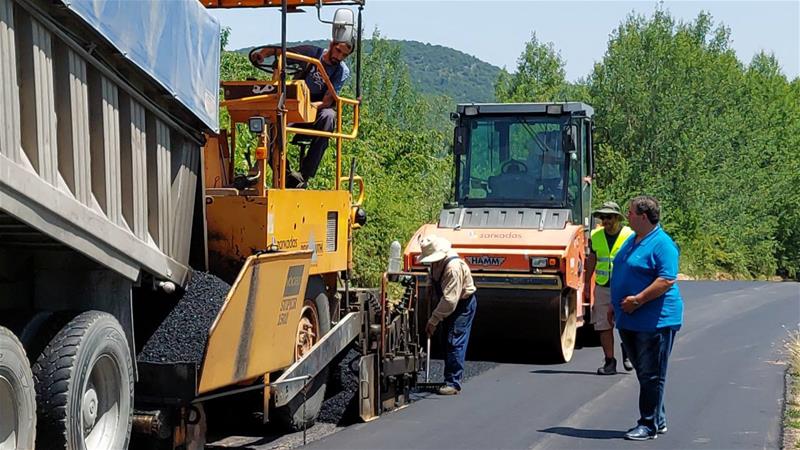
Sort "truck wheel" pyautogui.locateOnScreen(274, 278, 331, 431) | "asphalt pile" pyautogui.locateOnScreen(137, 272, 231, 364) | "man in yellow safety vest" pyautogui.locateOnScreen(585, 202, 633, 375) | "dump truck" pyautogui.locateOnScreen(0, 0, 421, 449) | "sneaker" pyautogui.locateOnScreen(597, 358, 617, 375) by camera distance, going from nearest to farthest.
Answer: "dump truck" pyautogui.locateOnScreen(0, 0, 421, 449), "asphalt pile" pyautogui.locateOnScreen(137, 272, 231, 364), "truck wheel" pyautogui.locateOnScreen(274, 278, 331, 431), "sneaker" pyautogui.locateOnScreen(597, 358, 617, 375), "man in yellow safety vest" pyautogui.locateOnScreen(585, 202, 633, 375)

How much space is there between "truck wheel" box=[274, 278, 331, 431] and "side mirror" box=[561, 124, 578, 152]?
203 inches

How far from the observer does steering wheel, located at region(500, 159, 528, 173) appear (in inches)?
551

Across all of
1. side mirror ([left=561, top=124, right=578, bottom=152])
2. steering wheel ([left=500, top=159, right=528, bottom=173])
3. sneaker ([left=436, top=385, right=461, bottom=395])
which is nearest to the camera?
sneaker ([left=436, top=385, right=461, bottom=395])

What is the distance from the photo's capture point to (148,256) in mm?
6703

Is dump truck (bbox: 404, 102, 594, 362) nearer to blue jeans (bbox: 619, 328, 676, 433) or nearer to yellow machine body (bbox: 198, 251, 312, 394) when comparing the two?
blue jeans (bbox: 619, 328, 676, 433)

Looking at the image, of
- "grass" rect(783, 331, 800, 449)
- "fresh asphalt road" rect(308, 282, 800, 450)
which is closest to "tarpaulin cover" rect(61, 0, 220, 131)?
"fresh asphalt road" rect(308, 282, 800, 450)

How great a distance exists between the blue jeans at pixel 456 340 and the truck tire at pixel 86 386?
470cm

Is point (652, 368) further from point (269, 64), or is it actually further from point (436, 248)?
point (269, 64)

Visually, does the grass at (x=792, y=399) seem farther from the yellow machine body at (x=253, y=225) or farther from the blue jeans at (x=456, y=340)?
the yellow machine body at (x=253, y=225)

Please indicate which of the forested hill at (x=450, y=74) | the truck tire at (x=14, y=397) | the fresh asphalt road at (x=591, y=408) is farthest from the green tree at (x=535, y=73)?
the forested hill at (x=450, y=74)

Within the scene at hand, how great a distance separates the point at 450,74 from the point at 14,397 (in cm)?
18106

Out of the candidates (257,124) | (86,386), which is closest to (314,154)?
(257,124)

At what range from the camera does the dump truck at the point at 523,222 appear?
503 inches

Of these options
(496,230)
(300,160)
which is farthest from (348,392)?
(496,230)
